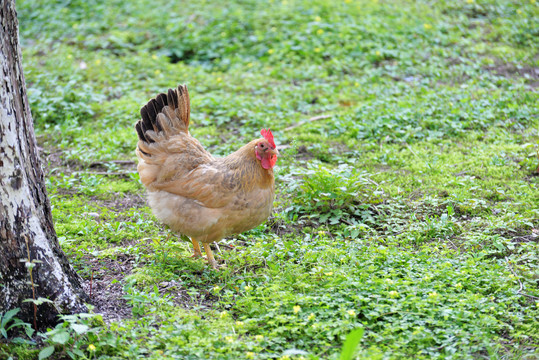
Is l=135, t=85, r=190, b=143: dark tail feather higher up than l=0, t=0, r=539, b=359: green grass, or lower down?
higher up

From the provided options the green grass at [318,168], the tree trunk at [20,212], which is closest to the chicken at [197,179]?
the green grass at [318,168]

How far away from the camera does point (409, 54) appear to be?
377 inches

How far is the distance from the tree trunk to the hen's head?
1.81 m

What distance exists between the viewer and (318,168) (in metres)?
5.60

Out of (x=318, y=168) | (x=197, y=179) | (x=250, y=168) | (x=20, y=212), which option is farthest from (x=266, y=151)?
(x=20, y=212)

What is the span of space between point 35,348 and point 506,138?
A: 596cm

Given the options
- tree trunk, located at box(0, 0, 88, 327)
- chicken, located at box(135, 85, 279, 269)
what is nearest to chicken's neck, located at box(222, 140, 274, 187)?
chicken, located at box(135, 85, 279, 269)

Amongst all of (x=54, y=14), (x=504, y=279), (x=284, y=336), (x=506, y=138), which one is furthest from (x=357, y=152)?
(x=54, y=14)

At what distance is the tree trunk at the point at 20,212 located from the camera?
3.50 meters

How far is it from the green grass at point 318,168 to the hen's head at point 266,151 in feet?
2.48

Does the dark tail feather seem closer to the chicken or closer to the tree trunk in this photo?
the chicken

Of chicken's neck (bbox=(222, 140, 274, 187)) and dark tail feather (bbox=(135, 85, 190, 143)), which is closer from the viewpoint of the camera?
chicken's neck (bbox=(222, 140, 274, 187))

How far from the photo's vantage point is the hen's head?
186 inches

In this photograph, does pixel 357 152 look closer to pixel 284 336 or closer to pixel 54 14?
pixel 284 336
